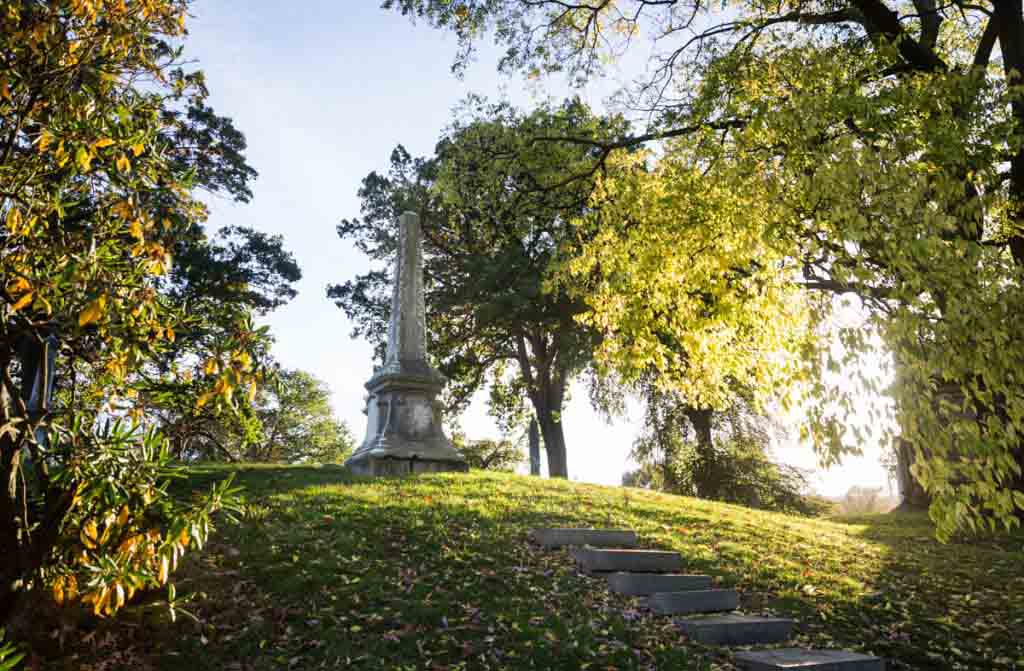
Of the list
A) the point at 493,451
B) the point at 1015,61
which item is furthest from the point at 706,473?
the point at 1015,61

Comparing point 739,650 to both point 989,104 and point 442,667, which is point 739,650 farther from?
point 989,104

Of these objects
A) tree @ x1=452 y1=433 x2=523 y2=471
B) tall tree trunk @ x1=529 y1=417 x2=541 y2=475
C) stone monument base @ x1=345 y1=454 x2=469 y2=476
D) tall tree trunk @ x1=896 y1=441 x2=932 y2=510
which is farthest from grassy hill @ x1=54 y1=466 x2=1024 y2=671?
tree @ x1=452 y1=433 x2=523 y2=471

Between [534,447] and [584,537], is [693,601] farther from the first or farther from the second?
[534,447]

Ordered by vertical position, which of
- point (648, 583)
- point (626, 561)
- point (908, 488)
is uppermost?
point (908, 488)

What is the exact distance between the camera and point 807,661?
232 inches

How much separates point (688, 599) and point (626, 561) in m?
1.09

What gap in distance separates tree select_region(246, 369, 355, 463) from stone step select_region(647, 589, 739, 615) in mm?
28832

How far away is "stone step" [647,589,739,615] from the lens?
7.25 m

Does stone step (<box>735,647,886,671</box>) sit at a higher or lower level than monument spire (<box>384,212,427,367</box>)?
lower

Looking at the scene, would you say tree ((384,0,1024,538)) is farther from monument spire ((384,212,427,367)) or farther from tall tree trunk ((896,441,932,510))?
tall tree trunk ((896,441,932,510))

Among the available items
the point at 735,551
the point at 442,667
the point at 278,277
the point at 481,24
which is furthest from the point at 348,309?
the point at 442,667

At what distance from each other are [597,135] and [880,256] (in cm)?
722

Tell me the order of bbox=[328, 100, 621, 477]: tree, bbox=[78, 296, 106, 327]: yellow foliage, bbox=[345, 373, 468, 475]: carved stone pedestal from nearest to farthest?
bbox=[78, 296, 106, 327]: yellow foliage → bbox=[345, 373, 468, 475]: carved stone pedestal → bbox=[328, 100, 621, 477]: tree

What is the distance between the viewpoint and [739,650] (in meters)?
6.50
